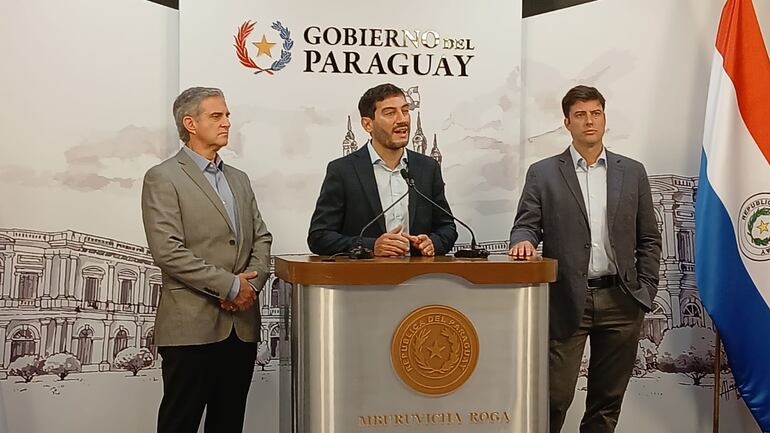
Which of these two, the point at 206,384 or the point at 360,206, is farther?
the point at 360,206

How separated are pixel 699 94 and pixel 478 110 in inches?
45.3

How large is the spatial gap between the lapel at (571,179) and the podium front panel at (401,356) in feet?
3.51

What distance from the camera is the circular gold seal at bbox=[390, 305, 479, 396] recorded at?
7.80ft

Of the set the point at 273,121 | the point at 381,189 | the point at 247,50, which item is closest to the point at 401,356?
the point at 381,189

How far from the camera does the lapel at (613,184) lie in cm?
339

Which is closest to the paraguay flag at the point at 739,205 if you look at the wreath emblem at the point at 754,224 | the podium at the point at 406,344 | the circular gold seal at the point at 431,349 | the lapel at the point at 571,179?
the wreath emblem at the point at 754,224

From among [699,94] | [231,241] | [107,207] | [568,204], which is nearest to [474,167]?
[568,204]

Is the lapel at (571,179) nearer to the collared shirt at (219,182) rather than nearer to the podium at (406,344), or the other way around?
the podium at (406,344)

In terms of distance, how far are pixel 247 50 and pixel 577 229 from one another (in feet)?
5.76

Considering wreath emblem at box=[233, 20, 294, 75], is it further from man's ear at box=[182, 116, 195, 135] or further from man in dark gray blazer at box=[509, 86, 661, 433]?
man in dark gray blazer at box=[509, 86, 661, 433]

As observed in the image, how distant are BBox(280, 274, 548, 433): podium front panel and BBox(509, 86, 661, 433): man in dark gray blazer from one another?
951 mm

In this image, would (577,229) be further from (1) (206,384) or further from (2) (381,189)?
(1) (206,384)

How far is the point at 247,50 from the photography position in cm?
390

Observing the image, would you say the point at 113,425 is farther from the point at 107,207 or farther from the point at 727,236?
the point at 727,236
